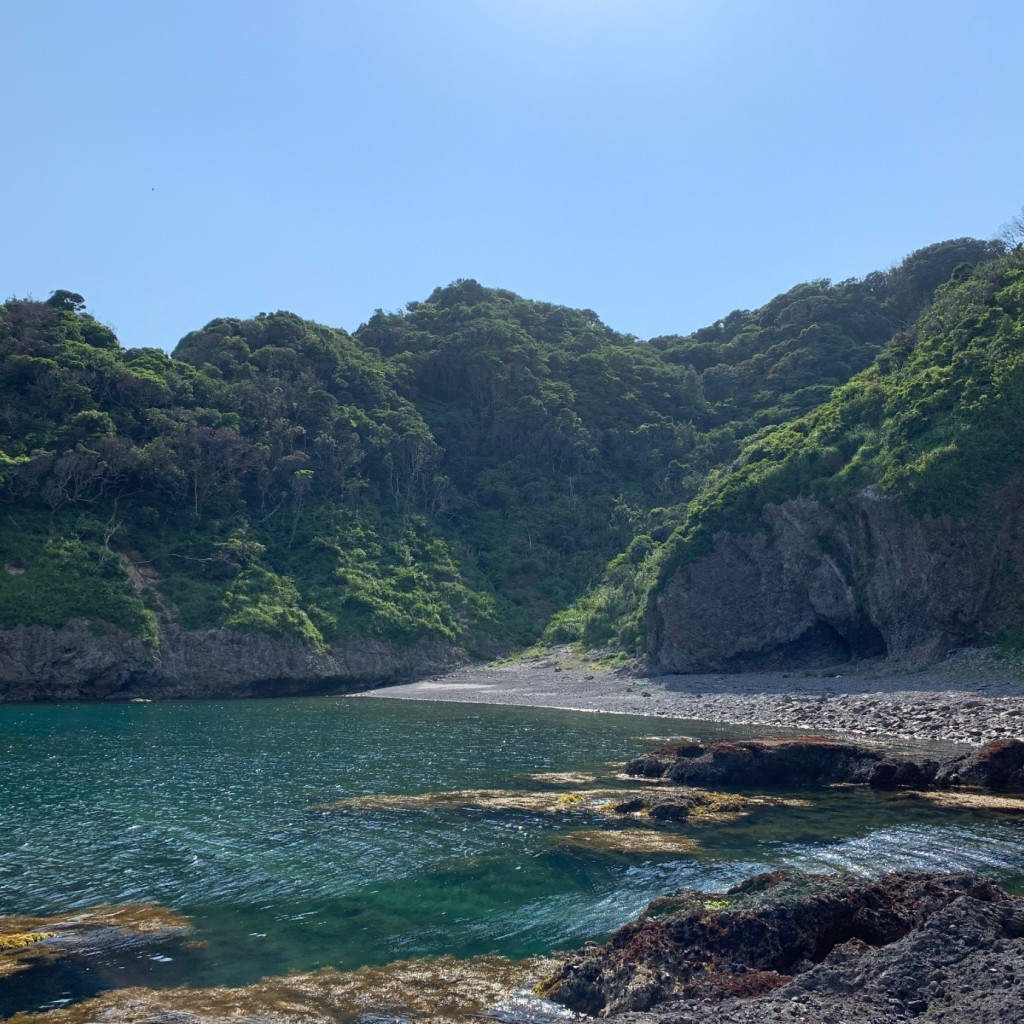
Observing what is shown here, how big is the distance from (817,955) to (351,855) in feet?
34.2

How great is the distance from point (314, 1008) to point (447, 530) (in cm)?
7849

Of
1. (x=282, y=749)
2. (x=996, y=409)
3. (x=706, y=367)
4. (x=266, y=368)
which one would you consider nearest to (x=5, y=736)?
(x=282, y=749)

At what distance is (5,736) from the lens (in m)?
37.3

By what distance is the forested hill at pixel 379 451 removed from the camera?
2479 inches

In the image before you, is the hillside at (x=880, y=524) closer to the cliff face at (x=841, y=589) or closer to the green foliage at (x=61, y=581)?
the cliff face at (x=841, y=589)

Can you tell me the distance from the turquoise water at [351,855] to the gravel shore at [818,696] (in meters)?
10.7

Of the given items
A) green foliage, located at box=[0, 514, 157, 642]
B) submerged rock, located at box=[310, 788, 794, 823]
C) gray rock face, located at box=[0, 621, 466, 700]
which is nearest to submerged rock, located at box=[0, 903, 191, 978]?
submerged rock, located at box=[310, 788, 794, 823]

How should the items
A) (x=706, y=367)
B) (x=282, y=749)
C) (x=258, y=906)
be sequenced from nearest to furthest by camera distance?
(x=258, y=906) → (x=282, y=749) → (x=706, y=367)

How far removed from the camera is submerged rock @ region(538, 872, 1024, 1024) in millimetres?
7906

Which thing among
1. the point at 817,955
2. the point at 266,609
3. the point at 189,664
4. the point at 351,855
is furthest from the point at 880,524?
the point at 189,664

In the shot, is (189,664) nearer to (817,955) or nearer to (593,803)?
(593,803)

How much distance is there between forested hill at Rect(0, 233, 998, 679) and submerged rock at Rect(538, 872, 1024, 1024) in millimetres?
54245

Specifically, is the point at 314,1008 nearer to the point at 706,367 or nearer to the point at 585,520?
the point at 585,520

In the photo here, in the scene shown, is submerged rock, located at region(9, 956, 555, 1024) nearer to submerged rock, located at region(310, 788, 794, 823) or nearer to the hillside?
submerged rock, located at region(310, 788, 794, 823)
